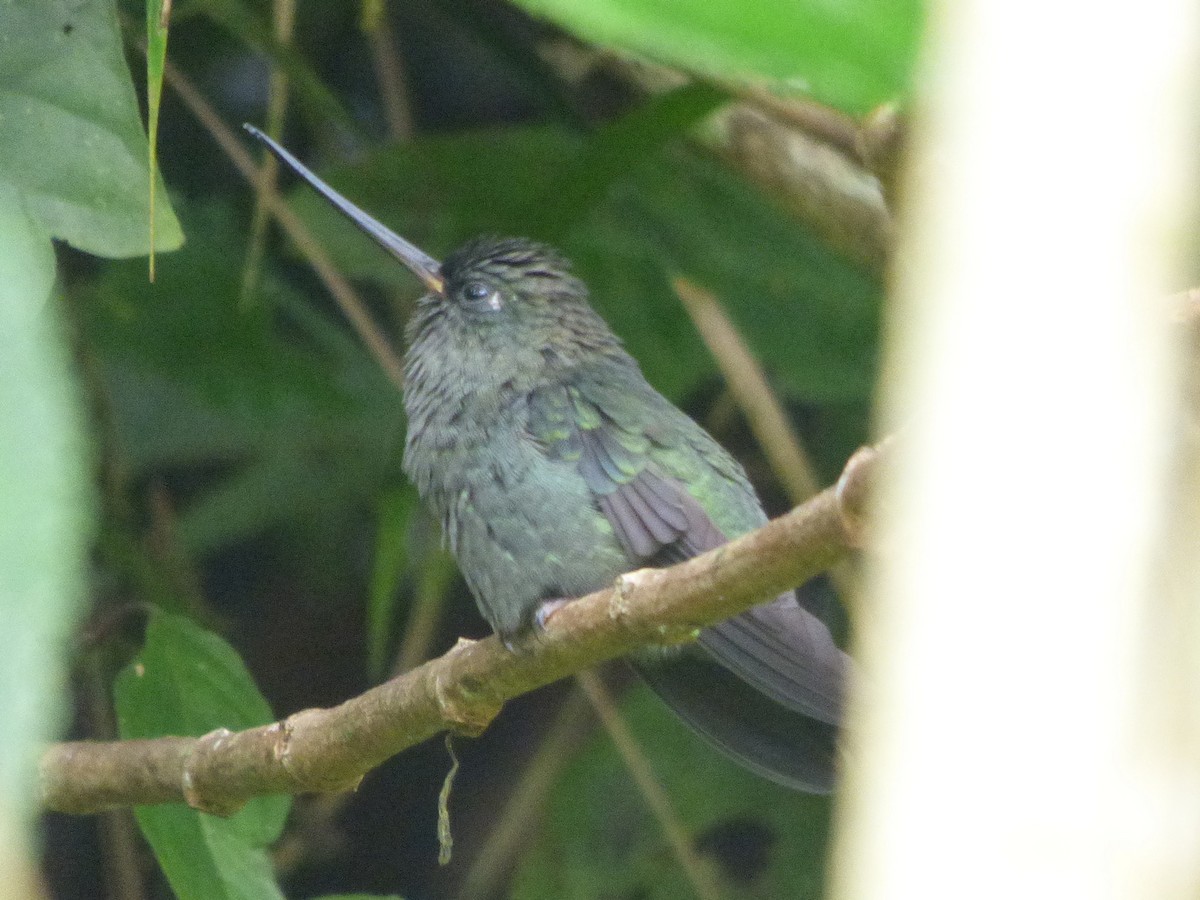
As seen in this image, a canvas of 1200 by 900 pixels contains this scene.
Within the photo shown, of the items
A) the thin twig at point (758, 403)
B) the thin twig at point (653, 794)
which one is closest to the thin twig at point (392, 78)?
the thin twig at point (758, 403)

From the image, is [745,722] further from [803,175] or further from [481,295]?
[803,175]

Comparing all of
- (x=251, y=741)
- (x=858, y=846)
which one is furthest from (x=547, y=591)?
(x=858, y=846)

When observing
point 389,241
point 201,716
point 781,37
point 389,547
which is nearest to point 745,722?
point 389,547

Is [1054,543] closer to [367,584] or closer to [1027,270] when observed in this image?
[1027,270]

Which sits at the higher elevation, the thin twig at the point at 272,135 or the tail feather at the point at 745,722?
the thin twig at the point at 272,135

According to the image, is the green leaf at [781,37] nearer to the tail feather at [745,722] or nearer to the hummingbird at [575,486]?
the hummingbird at [575,486]

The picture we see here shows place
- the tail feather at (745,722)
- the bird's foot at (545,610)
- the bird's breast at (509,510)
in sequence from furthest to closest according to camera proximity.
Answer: the tail feather at (745,722), the bird's breast at (509,510), the bird's foot at (545,610)

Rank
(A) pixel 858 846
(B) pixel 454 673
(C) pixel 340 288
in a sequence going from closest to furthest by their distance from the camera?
(A) pixel 858 846 → (B) pixel 454 673 → (C) pixel 340 288
